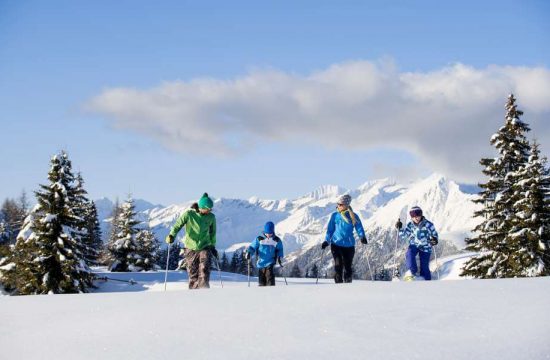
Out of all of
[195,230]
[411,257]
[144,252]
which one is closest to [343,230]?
[411,257]

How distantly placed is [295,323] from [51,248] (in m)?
23.4

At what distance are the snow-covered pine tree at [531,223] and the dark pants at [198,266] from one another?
15.8m

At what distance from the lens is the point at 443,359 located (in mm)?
4543

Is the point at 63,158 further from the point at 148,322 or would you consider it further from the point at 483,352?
the point at 483,352

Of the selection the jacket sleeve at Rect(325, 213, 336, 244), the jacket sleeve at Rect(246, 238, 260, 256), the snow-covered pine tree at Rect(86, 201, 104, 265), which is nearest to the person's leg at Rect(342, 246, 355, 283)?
the jacket sleeve at Rect(325, 213, 336, 244)

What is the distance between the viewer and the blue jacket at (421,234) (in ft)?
39.9

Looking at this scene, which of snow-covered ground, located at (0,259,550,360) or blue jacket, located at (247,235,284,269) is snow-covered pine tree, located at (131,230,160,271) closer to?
blue jacket, located at (247,235,284,269)

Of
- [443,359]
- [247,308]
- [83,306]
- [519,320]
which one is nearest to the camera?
[443,359]

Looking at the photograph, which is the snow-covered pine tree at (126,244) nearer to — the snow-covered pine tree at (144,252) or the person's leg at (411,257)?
the snow-covered pine tree at (144,252)

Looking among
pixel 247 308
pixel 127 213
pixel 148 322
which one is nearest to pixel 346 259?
pixel 247 308

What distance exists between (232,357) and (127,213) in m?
38.3


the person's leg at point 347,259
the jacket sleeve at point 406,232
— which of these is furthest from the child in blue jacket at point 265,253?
the jacket sleeve at point 406,232

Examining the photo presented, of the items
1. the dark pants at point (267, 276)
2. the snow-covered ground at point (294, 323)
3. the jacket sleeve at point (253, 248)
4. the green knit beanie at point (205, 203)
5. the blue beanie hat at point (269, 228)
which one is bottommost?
the snow-covered ground at point (294, 323)

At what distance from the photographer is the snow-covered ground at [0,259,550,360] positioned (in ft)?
16.1
